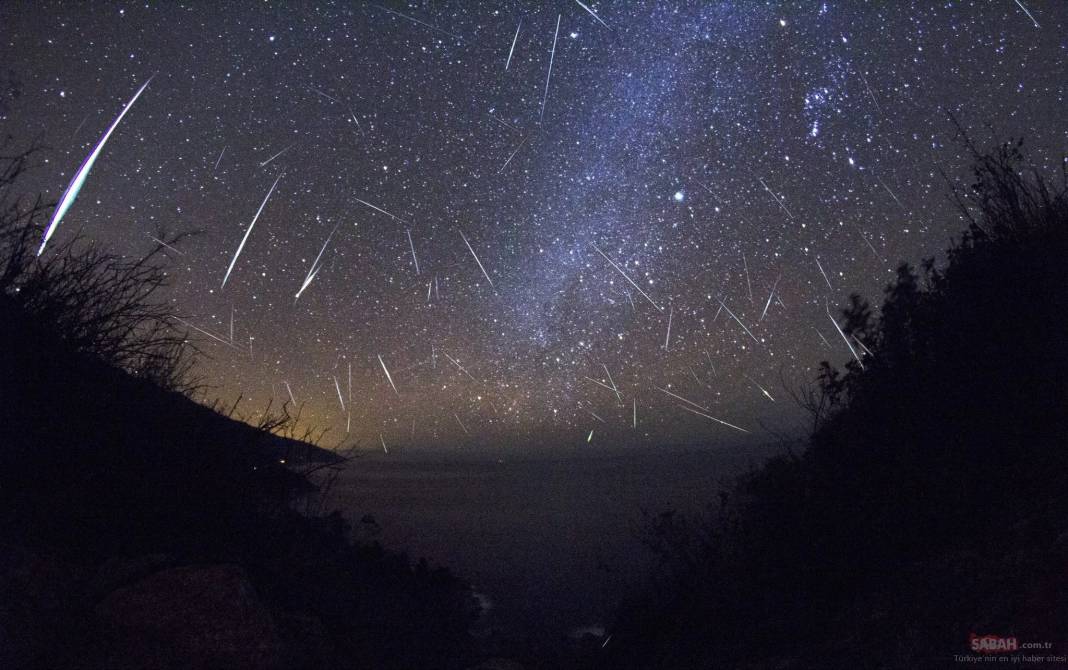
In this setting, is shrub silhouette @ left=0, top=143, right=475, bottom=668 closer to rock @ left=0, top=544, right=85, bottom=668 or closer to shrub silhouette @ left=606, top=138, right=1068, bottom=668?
rock @ left=0, top=544, right=85, bottom=668

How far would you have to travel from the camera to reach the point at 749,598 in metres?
4.32

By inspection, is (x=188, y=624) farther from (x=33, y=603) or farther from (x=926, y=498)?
(x=926, y=498)

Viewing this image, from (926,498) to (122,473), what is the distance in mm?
5239

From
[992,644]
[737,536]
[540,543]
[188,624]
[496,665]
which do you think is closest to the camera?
[992,644]

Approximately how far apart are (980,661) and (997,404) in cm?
222

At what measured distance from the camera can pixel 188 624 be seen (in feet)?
9.08

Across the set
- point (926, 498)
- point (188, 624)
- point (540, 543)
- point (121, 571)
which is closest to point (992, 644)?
point (926, 498)

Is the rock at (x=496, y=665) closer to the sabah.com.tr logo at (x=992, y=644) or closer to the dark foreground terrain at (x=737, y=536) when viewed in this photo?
the dark foreground terrain at (x=737, y=536)

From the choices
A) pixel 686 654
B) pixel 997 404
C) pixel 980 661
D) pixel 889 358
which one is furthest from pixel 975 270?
pixel 686 654

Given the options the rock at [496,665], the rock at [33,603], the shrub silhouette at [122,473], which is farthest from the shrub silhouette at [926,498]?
the rock at [33,603]

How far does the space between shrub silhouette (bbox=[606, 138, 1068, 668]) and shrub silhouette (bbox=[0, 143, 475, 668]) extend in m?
2.77

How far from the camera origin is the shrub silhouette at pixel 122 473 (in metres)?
2.99

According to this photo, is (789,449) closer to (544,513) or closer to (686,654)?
(686,654)

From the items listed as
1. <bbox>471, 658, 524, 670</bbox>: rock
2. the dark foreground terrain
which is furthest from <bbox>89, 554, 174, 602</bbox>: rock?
<bbox>471, 658, 524, 670</bbox>: rock
